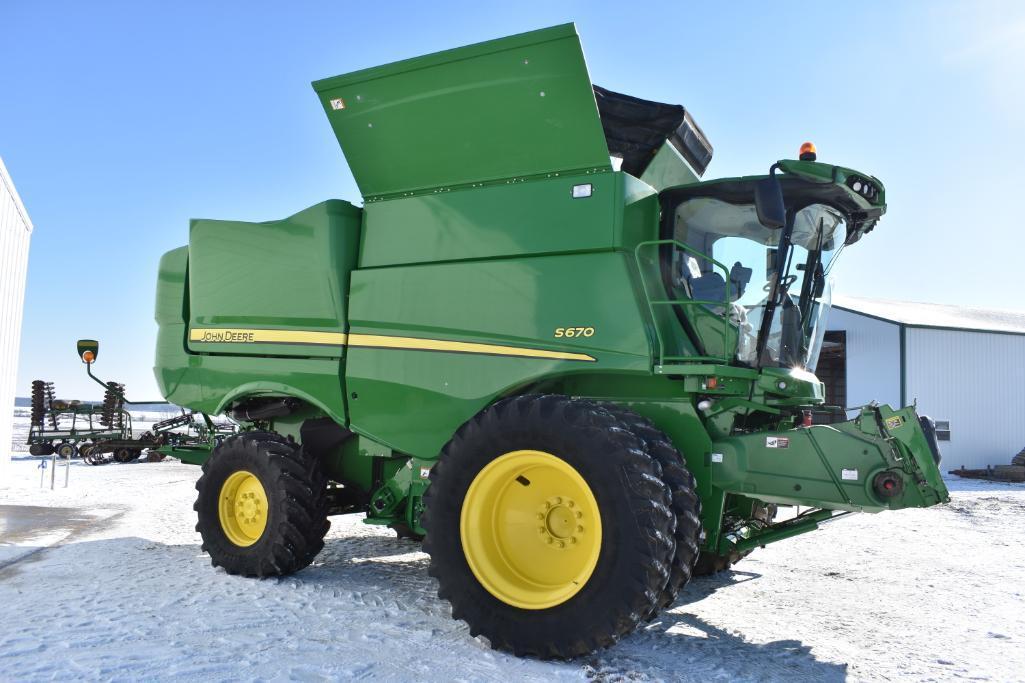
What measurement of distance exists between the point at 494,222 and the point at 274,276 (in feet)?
6.73

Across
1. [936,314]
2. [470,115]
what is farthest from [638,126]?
[936,314]

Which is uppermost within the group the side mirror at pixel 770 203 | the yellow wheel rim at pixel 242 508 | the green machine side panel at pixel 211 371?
the side mirror at pixel 770 203

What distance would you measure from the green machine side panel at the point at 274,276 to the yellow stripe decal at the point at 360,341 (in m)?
0.03

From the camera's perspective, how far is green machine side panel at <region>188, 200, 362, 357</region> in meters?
5.89

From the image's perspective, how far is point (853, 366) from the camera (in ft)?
68.2

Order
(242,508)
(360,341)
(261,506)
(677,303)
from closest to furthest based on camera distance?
(677,303) < (360,341) < (261,506) < (242,508)

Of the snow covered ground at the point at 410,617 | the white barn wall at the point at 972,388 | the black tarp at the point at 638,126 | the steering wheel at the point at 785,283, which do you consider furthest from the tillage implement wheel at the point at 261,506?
the white barn wall at the point at 972,388

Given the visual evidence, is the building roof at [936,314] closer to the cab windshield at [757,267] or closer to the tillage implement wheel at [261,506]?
the cab windshield at [757,267]

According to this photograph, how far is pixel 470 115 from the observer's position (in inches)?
211

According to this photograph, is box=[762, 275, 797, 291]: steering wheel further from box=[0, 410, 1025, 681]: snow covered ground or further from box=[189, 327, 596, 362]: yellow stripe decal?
box=[0, 410, 1025, 681]: snow covered ground

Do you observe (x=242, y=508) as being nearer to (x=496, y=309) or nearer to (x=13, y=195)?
(x=496, y=309)

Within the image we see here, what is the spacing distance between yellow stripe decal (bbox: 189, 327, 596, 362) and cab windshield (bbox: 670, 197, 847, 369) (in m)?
1.06

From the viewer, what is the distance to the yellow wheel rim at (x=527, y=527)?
14.5ft

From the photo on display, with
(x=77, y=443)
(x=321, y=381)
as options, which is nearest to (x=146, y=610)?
(x=321, y=381)
